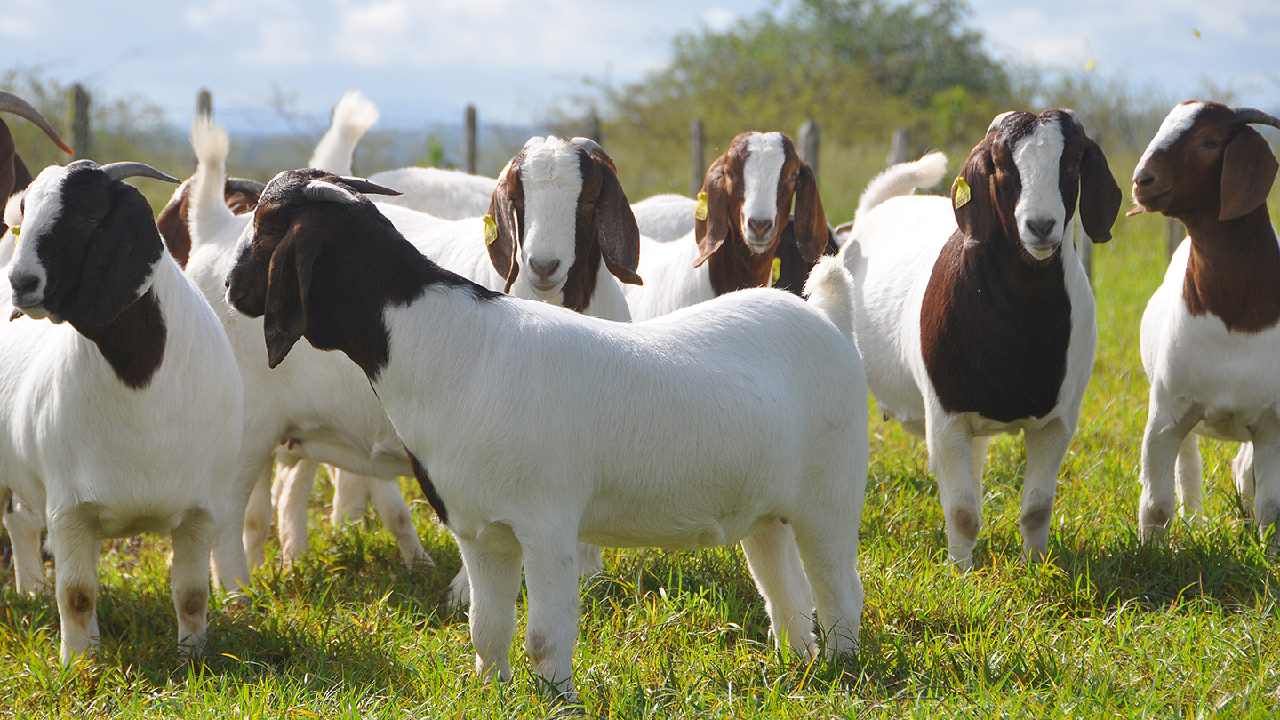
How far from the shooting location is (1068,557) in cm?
497

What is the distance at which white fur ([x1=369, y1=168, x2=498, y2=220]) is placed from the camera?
23.6 feet

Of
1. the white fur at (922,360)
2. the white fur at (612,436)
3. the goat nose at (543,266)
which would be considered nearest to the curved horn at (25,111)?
the goat nose at (543,266)

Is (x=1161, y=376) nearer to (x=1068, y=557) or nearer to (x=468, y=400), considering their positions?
(x=1068, y=557)

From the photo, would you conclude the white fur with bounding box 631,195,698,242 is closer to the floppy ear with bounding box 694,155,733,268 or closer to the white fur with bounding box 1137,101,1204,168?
the floppy ear with bounding box 694,155,733,268

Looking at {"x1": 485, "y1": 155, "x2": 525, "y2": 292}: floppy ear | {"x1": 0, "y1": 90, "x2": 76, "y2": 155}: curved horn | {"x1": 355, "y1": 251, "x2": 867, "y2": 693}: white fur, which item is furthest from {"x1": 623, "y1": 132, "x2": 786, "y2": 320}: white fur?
{"x1": 0, "y1": 90, "x2": 76, "y2": 155}: curved horn

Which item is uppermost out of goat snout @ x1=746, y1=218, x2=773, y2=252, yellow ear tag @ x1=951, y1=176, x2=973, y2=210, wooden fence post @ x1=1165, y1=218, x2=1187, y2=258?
yellow ear tag @ x1=951, y1=176, x2=973, y2=210

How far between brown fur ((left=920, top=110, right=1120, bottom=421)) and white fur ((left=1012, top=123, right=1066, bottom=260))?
60 mm

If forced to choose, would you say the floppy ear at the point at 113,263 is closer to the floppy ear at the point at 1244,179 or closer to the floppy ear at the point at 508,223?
the floppy ear at the point at 508,223

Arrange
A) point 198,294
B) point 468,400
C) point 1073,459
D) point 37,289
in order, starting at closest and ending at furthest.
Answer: point 468,400 < point 37,289 < point 198,294 < point 1073,459

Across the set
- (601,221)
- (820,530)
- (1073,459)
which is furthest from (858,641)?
(1073,459)

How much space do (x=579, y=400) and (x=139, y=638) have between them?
2.16m

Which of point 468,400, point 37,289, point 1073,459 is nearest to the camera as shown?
point 468,400

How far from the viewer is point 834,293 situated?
4152 millimetres

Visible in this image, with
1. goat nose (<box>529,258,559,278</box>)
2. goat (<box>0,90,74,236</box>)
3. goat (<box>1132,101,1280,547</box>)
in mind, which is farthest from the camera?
goat (<box>0,90,74,236</box>)
